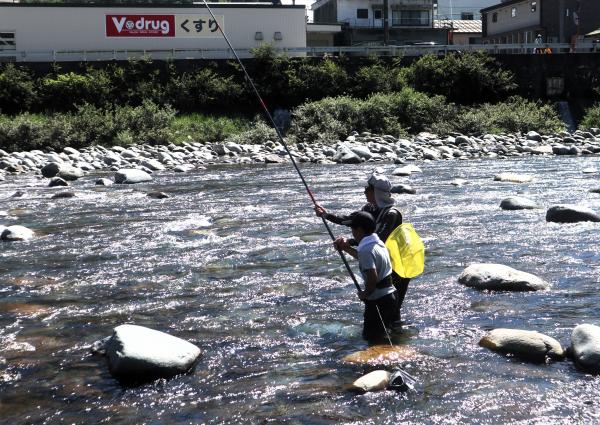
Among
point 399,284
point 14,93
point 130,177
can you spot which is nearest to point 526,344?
point 399,284

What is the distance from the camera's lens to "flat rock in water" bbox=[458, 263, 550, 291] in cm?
755

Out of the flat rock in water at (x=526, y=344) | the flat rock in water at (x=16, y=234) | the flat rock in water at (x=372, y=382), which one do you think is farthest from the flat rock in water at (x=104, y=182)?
the flat rock in water at (x=372, y=382)

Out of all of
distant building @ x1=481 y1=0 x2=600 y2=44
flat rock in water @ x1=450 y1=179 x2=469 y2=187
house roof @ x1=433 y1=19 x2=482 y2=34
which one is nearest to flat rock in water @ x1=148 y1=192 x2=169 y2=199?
flat rock in water @ x1=450 y1=179 x2=469 y2=187

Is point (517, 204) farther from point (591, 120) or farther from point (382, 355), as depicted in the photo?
point (591, 120)

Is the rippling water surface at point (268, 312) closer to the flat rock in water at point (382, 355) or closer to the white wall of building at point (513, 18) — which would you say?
the flat rock in water at point (382, 355)

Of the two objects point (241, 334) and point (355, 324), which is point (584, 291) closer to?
point (355, 324)

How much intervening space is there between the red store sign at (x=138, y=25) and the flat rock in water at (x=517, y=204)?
93.4ft

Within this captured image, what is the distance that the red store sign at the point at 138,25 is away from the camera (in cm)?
3791

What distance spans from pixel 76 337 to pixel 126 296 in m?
1.32

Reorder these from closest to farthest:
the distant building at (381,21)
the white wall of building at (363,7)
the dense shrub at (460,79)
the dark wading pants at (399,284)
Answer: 1. the dark wading pants at (399,284)
2. the dense shrub at (460,79)
3. the distant building at (381,21)
4. the white wall of building at (363,7)

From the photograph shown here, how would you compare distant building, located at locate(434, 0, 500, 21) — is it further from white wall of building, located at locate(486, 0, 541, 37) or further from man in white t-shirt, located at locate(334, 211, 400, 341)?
man in white t-shirt, located at locate(334, 211, 400, 341)

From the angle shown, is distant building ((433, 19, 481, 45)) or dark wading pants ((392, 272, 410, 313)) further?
distant building ((433, 19, 481, 45))

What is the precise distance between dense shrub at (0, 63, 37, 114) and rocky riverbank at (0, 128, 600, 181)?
679 cm

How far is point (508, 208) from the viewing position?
12.7m
